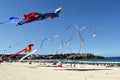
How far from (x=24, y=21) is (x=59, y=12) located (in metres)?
6.11

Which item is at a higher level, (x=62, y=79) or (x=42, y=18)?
(x=42, y=18)

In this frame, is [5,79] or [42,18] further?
[42,18]

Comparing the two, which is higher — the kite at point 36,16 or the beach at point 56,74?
the kite at point 36,16

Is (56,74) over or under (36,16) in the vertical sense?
under

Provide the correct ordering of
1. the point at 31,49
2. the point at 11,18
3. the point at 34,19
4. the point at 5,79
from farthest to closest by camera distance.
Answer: the point at 31,49
the point at 34,19
the point at 11,18
the point at 5,79

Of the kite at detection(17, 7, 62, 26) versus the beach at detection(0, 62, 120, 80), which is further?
the kite at detection(17, 7, 62, 26)

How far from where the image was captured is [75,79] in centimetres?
2994

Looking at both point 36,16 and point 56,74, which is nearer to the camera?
point 56,74

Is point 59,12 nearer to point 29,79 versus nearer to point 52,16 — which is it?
point 52,16

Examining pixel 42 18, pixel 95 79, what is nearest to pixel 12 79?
pixel 95 79

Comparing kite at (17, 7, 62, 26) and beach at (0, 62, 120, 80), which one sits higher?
kite at (17, 7, 62, 26)

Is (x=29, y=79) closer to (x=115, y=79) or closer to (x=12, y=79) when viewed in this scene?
(x=12, y=79)

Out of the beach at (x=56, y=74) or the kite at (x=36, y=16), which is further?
the kite at (x=36, y=16)

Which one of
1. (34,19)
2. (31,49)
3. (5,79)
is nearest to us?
(5,79)
